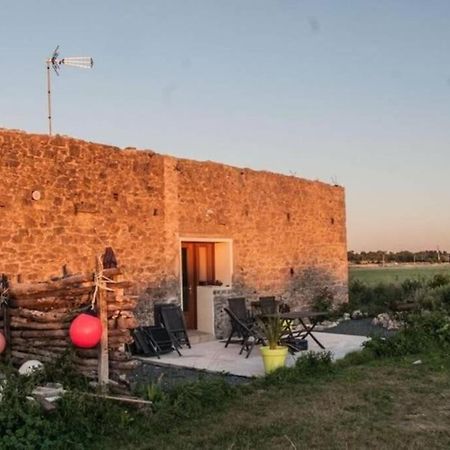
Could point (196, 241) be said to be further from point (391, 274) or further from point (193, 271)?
point (391, 274)

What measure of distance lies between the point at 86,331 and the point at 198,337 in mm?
5778

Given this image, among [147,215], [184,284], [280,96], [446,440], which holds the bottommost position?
[446,440]

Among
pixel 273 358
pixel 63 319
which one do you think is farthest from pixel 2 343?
pixel 273 358

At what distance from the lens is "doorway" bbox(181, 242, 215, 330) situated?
12398mm

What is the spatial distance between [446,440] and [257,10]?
24.0 ft

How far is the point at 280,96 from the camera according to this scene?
41.5ft

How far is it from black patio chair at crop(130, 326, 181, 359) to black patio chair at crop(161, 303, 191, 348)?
12cm

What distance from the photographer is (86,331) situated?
6.03 meters

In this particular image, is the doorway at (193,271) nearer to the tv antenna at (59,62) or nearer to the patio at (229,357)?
the patio at (229,357)

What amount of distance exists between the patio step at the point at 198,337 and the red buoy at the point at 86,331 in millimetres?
5478

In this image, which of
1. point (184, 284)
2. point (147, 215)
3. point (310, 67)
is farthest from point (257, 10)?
point (184, 284)

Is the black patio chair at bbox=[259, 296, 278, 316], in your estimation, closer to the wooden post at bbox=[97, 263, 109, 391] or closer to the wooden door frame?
the wooden door frame

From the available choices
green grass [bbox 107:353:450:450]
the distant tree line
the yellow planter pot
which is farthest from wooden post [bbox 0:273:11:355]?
the distant tree line

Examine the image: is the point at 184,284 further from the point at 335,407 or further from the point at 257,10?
the point at 335,407
